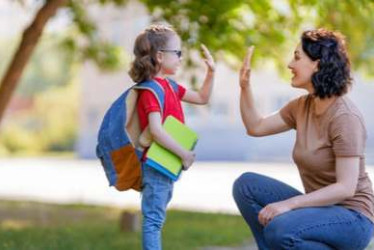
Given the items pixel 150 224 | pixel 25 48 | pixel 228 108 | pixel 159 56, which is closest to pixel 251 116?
pixel 159 56

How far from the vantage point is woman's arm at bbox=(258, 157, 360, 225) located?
4.18 metres

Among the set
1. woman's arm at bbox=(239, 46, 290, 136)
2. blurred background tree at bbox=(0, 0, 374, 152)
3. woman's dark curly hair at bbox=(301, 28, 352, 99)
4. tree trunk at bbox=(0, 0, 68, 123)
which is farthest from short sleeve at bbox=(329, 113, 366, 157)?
tree trunk at bbox=(0, 0, 68, 123)

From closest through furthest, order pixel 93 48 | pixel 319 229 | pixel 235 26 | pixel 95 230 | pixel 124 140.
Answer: pixel 319 229, pixel 124 140, pixel 235 26, pixel 95 230, pixel 93 48

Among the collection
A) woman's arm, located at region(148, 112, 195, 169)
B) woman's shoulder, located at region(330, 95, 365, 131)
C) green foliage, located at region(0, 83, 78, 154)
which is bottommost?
green foliage, located at region(0, 83, 78, 154)

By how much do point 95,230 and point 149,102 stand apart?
4678 mm

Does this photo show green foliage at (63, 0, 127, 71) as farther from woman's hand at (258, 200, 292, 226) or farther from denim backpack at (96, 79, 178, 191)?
woman's hand at (258, 200, 292, 226)

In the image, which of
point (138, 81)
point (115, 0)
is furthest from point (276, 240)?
point (115, 0)

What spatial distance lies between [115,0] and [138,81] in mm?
7473

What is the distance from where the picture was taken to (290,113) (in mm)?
4805

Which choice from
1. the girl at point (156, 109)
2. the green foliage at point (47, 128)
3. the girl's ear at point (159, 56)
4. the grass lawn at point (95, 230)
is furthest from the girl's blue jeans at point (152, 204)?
the green foliage at point (47, 128)

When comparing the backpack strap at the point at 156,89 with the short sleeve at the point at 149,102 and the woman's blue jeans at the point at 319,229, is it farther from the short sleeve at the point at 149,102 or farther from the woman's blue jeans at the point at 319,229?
the woman's blue jeans at the point at 319,229

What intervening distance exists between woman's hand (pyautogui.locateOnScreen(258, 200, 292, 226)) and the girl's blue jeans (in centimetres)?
76

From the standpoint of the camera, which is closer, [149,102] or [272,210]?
[272,210]

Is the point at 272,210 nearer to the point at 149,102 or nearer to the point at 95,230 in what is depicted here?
the point at 149,102
